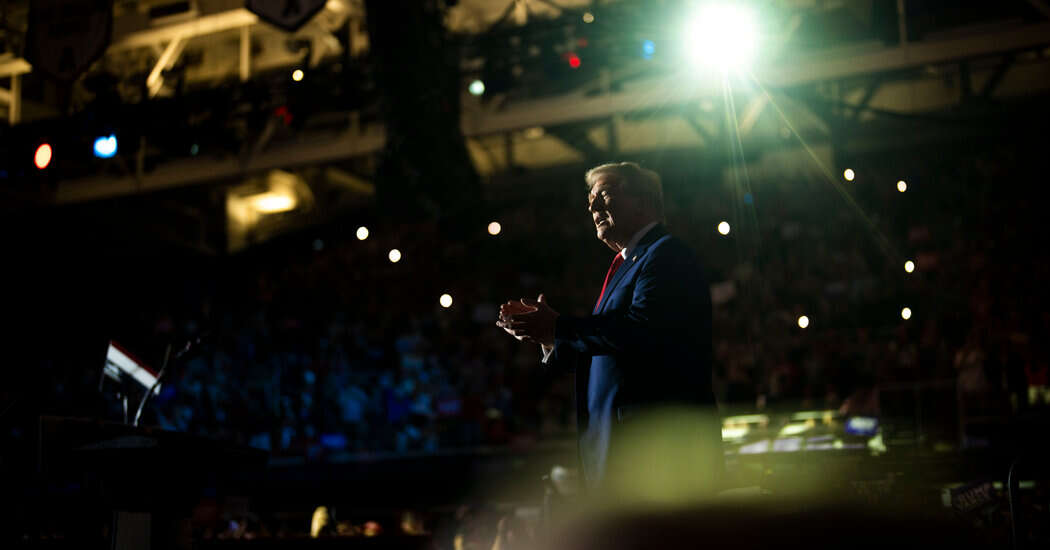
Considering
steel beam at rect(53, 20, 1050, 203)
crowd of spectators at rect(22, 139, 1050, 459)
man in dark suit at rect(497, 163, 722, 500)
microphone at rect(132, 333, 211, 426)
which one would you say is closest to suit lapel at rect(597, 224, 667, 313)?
man in dark suit at rect(497, 163, 722, 500)

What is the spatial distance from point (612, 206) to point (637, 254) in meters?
0.16

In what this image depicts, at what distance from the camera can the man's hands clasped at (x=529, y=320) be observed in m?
2.22

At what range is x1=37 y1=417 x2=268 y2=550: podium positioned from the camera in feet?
8.55

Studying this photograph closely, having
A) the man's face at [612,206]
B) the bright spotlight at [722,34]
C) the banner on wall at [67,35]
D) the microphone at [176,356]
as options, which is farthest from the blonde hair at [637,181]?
the banner on wall at [67,35]

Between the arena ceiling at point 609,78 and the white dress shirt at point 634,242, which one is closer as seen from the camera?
the white dress shirt at point 634,242

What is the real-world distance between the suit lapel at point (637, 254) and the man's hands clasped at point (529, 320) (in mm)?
228

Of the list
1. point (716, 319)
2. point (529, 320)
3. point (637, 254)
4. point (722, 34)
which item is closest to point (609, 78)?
point (722, 34)

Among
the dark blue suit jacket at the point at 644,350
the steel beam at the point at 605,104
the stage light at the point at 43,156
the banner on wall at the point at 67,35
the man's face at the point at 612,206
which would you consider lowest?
the dark blue suit jacket at the point at 644,350

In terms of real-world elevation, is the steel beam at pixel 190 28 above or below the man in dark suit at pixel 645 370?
above

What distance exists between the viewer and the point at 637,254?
2352 millimetres

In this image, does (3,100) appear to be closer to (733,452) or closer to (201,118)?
(201,118)

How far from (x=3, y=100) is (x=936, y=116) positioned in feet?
36.4

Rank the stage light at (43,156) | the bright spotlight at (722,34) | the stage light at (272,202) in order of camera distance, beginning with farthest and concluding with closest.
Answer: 1. the stage light at (272,202)
2. the stage light at (43,156)
3. the bright spotlight at (722,34)

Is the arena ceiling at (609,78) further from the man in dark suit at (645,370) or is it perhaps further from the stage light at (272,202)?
the man in dark suit at (645,370)
